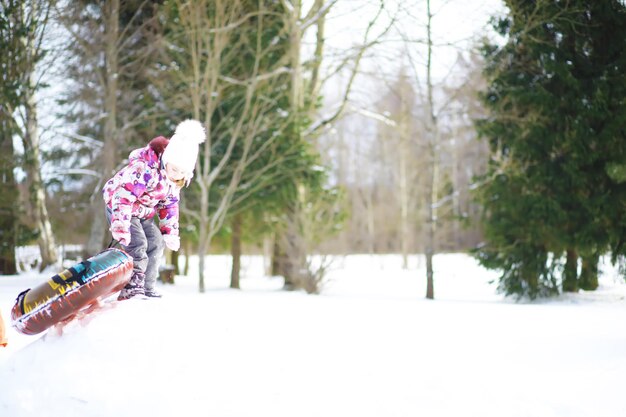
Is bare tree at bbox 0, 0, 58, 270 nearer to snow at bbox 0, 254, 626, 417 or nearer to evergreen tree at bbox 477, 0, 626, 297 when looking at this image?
snow at bbox 0, 254, 626, 417

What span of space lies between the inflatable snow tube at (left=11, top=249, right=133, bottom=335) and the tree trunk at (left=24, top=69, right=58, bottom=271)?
9.80 meters

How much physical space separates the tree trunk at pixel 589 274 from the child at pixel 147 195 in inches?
328

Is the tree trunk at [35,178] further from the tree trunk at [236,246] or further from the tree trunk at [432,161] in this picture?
the tree trunk at [432,161]

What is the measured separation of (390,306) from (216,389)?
5.36 m

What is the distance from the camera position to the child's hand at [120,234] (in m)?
3.54

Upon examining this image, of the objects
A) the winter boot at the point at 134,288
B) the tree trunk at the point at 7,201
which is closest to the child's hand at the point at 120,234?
the winter boot at the point at 134,288

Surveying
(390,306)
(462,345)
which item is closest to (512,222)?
(390,306)

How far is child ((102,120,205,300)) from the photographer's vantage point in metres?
3.64

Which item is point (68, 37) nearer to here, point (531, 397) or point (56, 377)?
point (56, 377)

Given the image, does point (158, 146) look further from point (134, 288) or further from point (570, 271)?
point (570, 271)

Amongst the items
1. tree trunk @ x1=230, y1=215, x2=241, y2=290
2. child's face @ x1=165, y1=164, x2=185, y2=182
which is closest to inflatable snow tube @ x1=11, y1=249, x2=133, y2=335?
child's face @ x1=165, y1=164, x2=185, y2=182

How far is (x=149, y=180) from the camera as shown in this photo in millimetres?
3803

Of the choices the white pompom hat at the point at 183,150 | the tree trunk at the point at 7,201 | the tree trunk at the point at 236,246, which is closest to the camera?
the white pompom hat at the point at 183,150

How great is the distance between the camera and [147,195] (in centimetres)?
386
